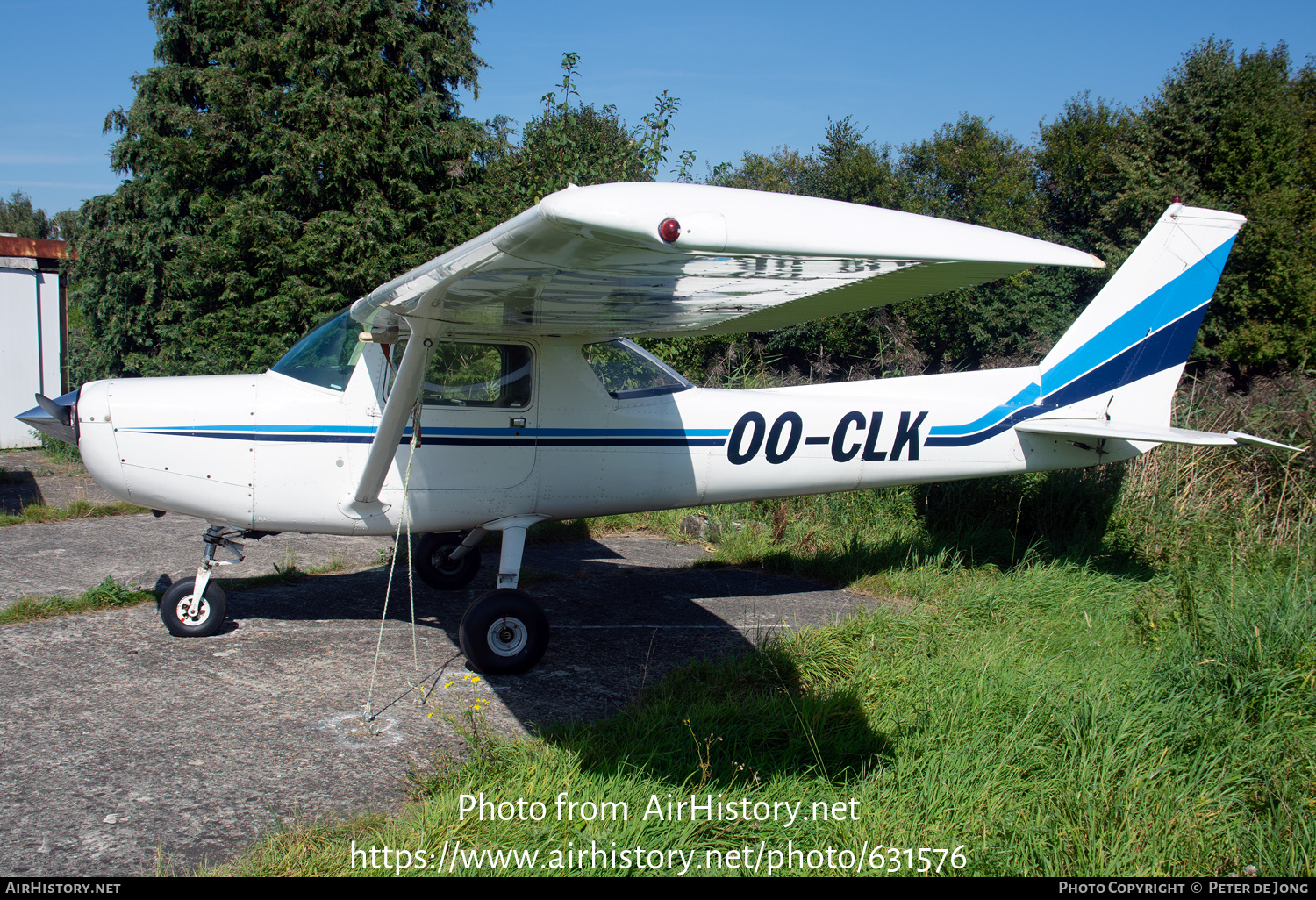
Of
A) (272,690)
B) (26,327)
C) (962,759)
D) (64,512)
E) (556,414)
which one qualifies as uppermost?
(26,327)

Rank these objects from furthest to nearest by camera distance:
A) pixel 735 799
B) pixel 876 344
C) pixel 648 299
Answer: pixel 876 344
pixel 648 299
pixel 735 799

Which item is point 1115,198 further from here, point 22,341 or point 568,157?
point 22,341

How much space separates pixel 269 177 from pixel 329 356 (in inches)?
390

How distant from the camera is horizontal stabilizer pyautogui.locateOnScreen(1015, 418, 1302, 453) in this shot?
524 cm

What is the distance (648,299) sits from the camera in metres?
3.54

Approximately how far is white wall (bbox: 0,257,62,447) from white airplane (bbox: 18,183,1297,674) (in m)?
11.5

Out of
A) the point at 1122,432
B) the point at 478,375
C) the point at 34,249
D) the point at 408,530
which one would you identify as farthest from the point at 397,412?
the point at 34,249

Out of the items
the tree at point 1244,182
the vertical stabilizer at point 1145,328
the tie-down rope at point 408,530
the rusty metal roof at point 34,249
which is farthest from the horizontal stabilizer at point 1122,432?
the tree at point 1244,182

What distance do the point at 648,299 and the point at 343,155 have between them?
36.6 feet

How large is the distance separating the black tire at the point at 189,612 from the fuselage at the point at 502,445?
1.81ft

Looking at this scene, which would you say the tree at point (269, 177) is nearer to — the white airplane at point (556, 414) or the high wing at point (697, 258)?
the white airplane at point (556, 414)

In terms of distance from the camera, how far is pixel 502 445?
491 centimetres

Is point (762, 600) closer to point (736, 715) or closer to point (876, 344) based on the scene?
point (736, 715)

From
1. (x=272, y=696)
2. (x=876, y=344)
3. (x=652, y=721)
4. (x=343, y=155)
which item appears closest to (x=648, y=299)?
(x=652, y=721)
